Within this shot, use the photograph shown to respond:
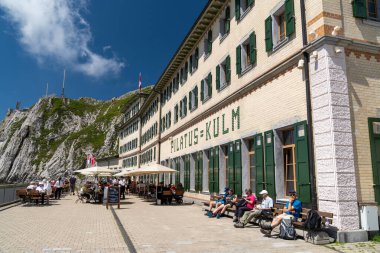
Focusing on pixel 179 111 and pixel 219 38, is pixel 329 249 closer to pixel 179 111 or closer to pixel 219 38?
pixel 219 38

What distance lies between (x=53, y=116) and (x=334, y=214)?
116449 mm

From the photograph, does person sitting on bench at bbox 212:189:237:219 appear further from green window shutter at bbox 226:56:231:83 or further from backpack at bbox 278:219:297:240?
green window shutter at bbox 226:56:231:83

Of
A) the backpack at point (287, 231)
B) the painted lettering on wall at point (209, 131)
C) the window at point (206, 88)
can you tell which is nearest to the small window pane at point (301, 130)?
the backpack at point (287, 231)

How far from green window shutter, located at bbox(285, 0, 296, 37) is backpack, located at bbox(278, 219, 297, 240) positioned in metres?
6.36

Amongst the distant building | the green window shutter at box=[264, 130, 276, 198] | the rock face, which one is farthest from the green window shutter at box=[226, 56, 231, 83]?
the rock face

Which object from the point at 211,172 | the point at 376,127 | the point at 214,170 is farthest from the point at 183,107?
the point at 376,127

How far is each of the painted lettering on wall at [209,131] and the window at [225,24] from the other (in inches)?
178

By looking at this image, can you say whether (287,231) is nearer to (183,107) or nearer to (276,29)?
(276,29)

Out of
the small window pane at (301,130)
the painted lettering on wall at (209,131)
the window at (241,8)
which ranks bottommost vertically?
the small window pane at (301,130)

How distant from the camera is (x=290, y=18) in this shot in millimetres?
11734

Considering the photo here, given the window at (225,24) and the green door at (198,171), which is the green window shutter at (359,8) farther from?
the green door at (198,171)

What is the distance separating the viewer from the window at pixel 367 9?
10.6 m

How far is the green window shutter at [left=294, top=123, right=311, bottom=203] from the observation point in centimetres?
1018

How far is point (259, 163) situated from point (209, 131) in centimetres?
737
